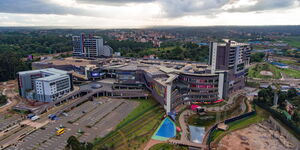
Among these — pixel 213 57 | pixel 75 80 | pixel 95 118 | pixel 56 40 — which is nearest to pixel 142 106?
pixel 95 118

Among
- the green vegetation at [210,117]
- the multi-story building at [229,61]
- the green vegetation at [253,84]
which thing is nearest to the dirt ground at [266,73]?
the green vegetation at [253,84]

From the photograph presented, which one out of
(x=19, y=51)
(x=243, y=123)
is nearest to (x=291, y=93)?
(x=243, y=123)

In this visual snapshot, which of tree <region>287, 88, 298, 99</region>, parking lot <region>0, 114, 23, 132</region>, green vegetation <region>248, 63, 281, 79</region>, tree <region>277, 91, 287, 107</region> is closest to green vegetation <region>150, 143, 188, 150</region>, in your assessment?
parking lot <region>0, 114, 23, 132</region>

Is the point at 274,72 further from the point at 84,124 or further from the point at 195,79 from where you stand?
the point at 84,124

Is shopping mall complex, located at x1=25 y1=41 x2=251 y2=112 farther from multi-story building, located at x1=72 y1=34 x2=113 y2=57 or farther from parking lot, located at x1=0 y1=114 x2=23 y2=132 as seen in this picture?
multi-story building, located at x1=72 y1=34 x2=113 y2=57

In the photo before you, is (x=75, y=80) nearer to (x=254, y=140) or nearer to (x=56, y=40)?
(x=254, y=140)
